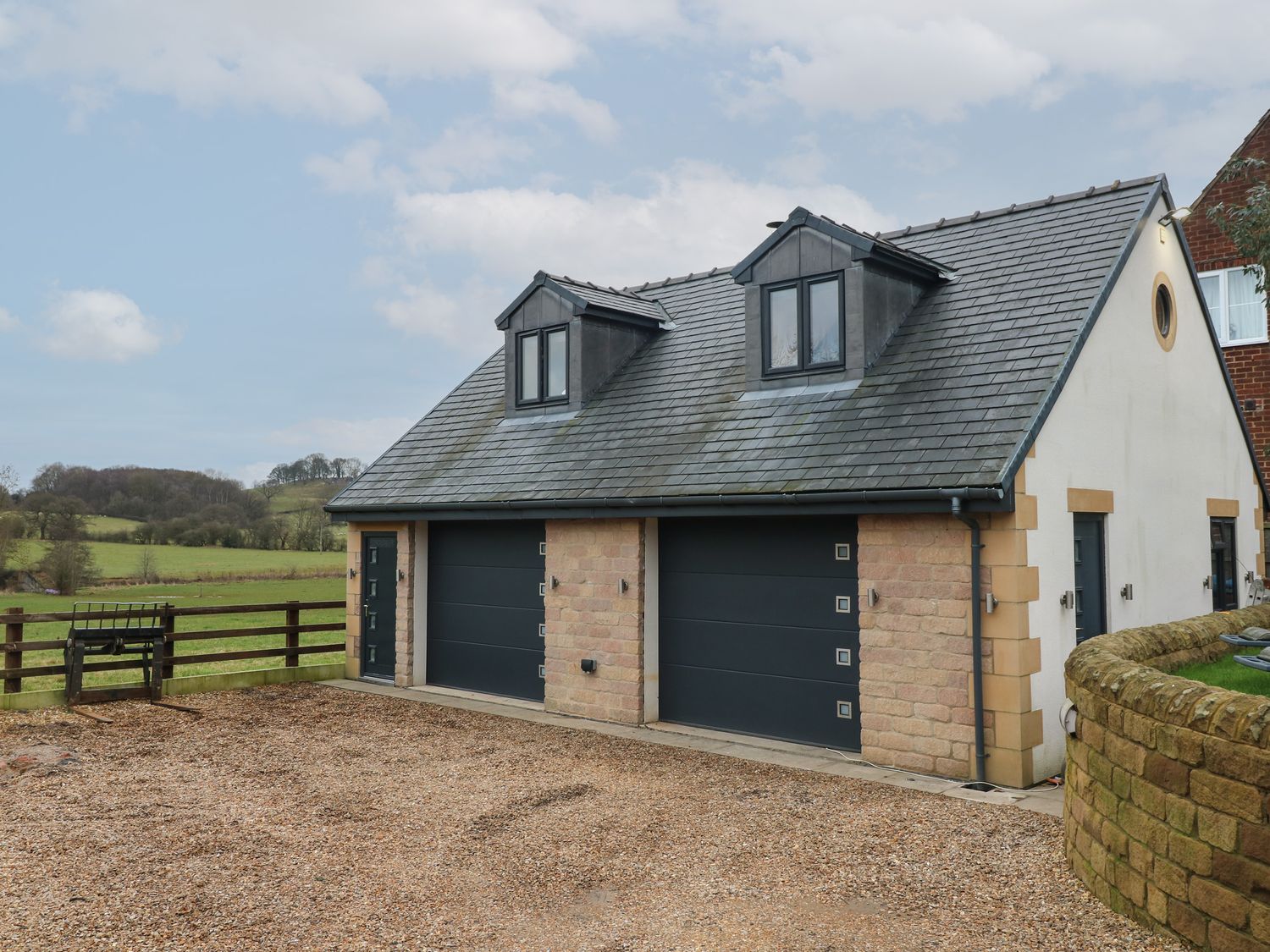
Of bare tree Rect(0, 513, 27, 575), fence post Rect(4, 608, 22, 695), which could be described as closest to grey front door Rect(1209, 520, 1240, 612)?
fence post Rect(4, 608, 22, 695)

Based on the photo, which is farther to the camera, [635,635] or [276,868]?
[635,635]

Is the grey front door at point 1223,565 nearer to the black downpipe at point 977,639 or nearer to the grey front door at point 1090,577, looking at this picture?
the grey front door at point 1090,577

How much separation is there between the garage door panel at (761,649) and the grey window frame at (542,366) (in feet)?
14.4

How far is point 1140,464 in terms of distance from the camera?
1091 centimetres

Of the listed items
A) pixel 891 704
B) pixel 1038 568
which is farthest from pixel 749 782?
pixel 1038 568

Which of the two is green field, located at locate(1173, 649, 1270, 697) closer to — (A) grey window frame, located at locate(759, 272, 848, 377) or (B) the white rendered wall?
(B) the white rendered wall

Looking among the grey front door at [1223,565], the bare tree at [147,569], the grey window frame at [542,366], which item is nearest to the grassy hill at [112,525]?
the bare tree at [147,569]

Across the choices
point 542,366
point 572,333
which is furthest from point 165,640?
point 572,333

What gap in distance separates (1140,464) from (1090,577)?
1.75 m

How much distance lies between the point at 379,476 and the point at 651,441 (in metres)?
5.32

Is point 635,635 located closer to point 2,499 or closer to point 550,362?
point 550,362

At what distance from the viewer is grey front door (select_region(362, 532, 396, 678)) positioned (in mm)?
14703

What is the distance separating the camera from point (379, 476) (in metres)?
15.2

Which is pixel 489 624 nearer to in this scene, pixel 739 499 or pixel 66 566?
pixel 739 499
